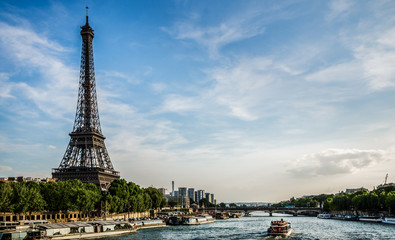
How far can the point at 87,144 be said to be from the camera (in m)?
134

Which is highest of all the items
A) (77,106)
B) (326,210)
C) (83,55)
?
(83,55)

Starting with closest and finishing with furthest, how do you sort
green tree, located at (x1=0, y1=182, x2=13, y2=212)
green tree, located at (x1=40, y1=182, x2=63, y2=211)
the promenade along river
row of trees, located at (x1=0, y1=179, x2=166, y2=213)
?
the promenade along river → green tree, located at (x1=0, y1=182, x2=13, y2=212) → row of trees, located at (x1=0, y1=179, x2=166, y2=213) → green tree, located at (x1=40, y1=182, x2=63, y2=211)

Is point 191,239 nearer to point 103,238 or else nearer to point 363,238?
point 103,238

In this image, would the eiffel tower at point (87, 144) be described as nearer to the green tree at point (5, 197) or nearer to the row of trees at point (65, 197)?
the row of trees at point (65, 197)

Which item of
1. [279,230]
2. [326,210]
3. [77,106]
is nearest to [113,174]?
[77,106]

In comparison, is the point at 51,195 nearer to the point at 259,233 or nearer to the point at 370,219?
the point at 259,233

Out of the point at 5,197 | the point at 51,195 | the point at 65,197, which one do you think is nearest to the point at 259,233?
the point at 65,197

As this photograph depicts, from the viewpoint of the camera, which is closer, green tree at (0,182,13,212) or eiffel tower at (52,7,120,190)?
green tree at (0,182,13,212)

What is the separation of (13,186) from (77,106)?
64.6 m

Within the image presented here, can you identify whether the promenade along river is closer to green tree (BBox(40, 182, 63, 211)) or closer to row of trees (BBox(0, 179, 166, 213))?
row of trees (BBox(0, 179, 166, 213))

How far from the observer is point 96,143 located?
13688 centimetres

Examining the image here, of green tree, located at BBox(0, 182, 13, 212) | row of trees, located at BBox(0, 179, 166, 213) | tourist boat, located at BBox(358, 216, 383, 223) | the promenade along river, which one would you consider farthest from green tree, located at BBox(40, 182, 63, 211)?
tourist boat, located at BBox(358, 216, 383, 223)

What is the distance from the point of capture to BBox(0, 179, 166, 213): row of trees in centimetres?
8069

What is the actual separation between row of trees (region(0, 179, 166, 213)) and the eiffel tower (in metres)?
10.5
